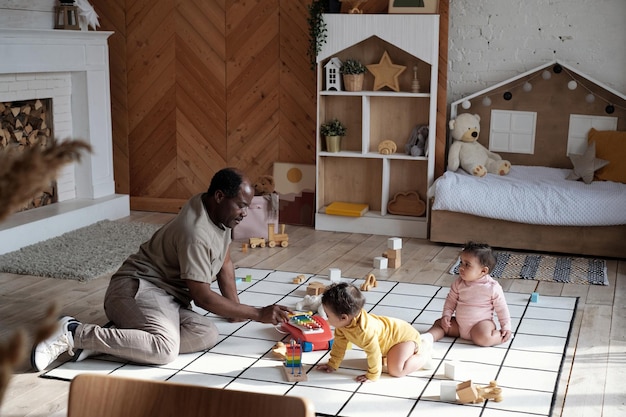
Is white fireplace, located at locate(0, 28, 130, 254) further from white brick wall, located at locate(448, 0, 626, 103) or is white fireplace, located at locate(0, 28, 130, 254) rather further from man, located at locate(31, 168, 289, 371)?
white brick wall, located at locate(448, 0, 626, 103)

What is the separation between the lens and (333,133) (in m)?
5.57

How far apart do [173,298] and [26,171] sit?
2.68m

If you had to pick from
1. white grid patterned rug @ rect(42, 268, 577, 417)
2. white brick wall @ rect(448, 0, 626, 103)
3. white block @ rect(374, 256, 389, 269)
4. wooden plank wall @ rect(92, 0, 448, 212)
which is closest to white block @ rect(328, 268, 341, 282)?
white block @ rect(374, 256, 389, 269)

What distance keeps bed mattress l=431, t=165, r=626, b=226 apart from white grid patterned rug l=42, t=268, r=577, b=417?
1111mm

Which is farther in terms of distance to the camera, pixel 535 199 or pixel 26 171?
pixel 535 199

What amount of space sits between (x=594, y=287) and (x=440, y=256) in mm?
991

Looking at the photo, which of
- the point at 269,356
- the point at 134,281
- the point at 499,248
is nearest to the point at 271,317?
the point at 269,356

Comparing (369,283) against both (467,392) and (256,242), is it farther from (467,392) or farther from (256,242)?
(467,392)

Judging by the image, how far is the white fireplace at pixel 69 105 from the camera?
16.5ft

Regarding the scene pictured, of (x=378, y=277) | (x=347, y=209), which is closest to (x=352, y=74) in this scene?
(x=347, y=209)

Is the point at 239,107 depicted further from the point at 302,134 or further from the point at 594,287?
the point at 594,287

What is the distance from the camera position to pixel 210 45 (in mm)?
6016

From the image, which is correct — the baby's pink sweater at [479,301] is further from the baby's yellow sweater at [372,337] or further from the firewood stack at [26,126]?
the firewood stack at [26,126]

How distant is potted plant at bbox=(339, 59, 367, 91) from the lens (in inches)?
215
